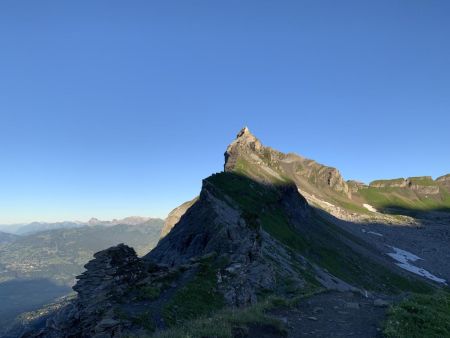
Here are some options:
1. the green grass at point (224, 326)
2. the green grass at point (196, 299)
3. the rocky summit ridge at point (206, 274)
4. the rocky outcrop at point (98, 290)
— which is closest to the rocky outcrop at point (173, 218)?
the rocky summit ridge at point (206, 274)

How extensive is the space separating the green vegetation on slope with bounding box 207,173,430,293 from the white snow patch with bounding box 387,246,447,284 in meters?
20.0

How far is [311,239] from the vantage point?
331ft

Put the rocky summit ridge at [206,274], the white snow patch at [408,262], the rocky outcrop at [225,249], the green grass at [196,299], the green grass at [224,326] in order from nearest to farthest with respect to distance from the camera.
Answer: the green grass at [224,326], the green grass at [196,299], the rocky summit ridge at [206,274], the rocky outcrop at [225,249], the white snow patch at [408,262]

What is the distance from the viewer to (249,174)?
119 metres

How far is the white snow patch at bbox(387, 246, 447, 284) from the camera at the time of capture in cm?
12985

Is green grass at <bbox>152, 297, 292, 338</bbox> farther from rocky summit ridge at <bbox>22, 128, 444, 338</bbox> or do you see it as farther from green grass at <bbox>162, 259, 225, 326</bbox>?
green grass at <bbox>162, 259, 225, 326</bbox>

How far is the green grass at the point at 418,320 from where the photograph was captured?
666 inches

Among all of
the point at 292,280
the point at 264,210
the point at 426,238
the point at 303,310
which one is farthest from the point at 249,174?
the point at 426,238

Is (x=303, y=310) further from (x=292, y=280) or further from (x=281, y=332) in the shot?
(x=292, y=280)

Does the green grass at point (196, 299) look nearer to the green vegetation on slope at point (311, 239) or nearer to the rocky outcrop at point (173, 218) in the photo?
the green vegetation on slope at point (311, 239)

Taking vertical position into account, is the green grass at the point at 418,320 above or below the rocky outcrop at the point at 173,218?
below

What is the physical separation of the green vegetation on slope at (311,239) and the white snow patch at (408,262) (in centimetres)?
1998

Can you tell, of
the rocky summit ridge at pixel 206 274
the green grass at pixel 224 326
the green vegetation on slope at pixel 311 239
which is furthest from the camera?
the green vegetation on slope at pixel 311 239

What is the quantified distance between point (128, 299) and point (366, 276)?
78.2 meters
